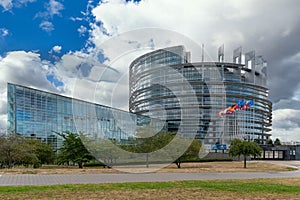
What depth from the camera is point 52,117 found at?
45406 millimetres

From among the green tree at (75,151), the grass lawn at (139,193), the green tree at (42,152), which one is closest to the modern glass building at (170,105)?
the green tree at (75,151)

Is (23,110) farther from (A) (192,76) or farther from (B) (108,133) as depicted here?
(A) (192,76)

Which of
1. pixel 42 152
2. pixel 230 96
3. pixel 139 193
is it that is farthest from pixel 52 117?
pixel 230 96

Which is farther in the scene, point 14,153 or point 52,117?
point 52,117

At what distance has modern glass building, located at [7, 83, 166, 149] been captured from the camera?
3962 centimetres

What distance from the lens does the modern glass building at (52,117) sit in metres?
39.6

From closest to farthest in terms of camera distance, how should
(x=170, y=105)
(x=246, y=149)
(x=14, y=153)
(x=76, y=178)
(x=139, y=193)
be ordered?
(x=139, y=193), (x=76, y=178), (x=14, y=153), (x=246, y=149), (x=170, y=105)

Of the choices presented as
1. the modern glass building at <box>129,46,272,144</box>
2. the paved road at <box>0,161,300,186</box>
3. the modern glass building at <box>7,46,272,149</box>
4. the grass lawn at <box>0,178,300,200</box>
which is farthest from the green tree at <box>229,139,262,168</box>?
the modern glass building at <box>129,46,272,144</box>

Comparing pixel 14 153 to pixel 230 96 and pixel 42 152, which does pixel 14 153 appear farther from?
pixel 230 96

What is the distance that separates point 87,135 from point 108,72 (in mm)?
20793

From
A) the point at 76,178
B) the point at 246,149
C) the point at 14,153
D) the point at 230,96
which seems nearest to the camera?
the point at 76,178

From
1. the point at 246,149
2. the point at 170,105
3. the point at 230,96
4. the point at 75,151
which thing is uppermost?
the point at 230,96

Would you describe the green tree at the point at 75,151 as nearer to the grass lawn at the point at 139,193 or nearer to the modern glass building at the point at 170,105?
the modern glass building at the point at 170,105

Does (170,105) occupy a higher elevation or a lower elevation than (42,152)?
higher
